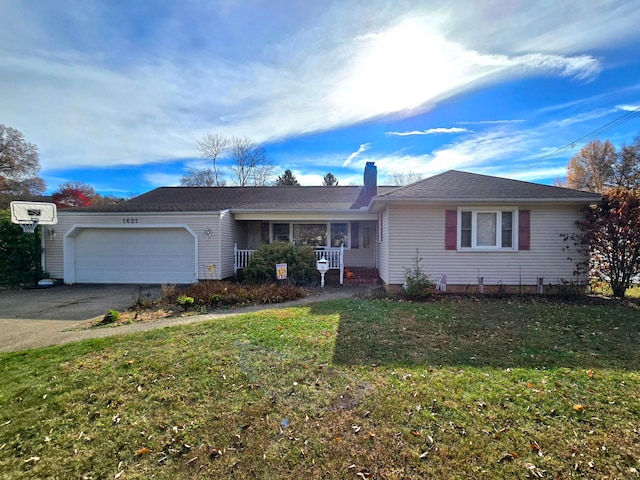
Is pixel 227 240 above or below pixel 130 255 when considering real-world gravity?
above

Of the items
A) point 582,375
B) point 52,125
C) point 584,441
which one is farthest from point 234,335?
point 52,125

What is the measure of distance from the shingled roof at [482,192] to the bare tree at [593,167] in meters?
28.8

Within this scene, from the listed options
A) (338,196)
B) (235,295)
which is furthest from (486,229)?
(235,295)

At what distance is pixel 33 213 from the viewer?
10.4 meters

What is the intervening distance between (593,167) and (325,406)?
41193mm

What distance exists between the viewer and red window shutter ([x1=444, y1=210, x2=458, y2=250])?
8.78 m

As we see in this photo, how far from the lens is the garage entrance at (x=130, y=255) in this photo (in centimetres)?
1118

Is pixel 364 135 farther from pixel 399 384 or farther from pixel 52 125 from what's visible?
pixel 399 384

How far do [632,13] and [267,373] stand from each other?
12.0 meters

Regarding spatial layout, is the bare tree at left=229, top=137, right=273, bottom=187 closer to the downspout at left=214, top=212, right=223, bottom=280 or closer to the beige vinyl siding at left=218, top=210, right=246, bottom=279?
the beige vinyl siding at left=218, top=210, right=246, bottom=279

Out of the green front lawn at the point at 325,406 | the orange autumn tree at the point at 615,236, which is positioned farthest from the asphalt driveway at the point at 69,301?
the orange autumn tree at the point at 615,236

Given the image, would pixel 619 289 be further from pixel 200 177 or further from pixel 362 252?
pixel 200 177

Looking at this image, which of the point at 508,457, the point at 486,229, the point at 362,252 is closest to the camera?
the point at 508,457

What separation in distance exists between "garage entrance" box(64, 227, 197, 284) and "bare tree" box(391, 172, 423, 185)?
2564cm
